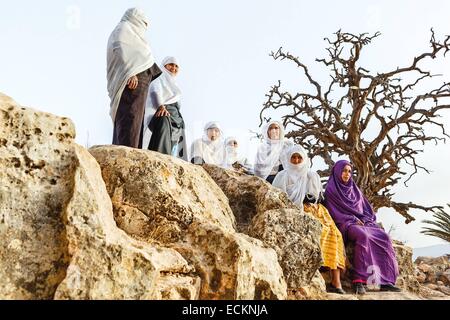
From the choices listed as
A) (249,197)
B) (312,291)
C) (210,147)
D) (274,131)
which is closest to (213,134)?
(210,147)

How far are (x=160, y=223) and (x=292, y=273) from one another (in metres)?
1.48

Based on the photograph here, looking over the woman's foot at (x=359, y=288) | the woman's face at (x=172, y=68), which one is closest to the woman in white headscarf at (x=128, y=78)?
the woman's face at (x=172, y=68)

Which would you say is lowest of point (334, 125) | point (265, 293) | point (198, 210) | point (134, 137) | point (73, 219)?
point (265, 293)

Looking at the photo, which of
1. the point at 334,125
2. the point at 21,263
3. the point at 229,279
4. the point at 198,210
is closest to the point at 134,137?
the point at 198,210

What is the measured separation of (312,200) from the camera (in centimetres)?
572

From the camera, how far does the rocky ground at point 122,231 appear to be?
7.25 ft

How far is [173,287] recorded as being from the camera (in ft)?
8.57

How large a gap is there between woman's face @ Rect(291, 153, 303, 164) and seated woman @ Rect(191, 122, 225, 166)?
1.81 meters

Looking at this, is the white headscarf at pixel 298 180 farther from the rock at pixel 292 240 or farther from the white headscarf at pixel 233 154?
the white headscarf at pixel 233 154

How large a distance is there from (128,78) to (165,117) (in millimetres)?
684

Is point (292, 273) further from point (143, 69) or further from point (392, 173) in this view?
point (392, 173)

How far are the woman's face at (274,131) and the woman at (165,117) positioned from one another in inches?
69.2

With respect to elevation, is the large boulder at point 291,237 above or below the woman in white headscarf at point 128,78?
below

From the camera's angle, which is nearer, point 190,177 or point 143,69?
point 190,177
